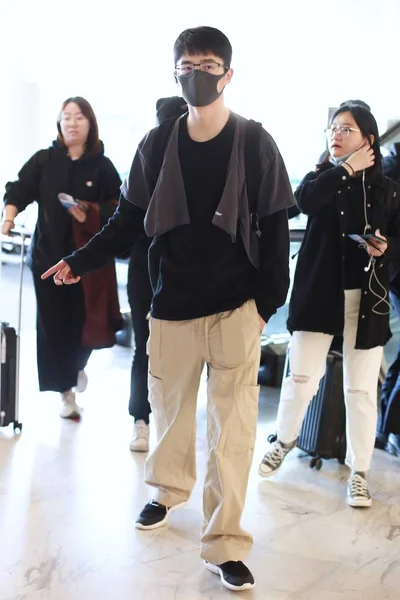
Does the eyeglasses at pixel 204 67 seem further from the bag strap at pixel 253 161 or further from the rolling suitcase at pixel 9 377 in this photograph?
the rolling suitcase at pixel 9 377

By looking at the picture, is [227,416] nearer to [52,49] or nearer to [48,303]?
[48,303]

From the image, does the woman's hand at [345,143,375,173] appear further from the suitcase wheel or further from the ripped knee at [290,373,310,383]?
the suitcase wheel

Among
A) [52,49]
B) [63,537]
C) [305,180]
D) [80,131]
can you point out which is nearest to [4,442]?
[63,537]

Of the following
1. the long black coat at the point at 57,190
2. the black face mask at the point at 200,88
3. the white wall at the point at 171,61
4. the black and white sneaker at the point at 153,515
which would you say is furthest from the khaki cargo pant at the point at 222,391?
the white wall at the point at 171,61

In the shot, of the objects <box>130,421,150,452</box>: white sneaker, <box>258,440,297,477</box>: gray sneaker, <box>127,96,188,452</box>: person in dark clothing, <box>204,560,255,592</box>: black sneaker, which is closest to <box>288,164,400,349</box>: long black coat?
<box>258,440,297,477</box>: gray sneaker

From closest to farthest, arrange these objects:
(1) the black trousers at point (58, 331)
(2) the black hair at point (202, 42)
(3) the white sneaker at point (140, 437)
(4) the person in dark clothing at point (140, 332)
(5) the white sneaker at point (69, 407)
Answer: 1. (2) the black hair at point (202, 42)
2. (4) the person in dark clothing at point (140, 332)
3. (3) the white sneaker at point (140, 437)
4. (1) the black trousers at point (58, 331)
5. (5) the white sneaker at point (69, 407)

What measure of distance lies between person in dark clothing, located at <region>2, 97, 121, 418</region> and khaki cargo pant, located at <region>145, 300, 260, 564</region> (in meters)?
1.21

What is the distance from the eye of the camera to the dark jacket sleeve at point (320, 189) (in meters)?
2.78

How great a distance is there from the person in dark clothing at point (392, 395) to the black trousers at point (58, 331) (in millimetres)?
1401

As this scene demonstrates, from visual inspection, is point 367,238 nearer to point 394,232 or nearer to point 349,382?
point 394,232

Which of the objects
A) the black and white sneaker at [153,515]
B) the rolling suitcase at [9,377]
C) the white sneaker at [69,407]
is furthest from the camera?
the white sneaker at [69,407]

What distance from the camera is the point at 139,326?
3.25 metres

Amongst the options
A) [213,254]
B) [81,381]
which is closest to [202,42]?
[213,254]

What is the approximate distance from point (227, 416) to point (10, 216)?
67.7 inches
